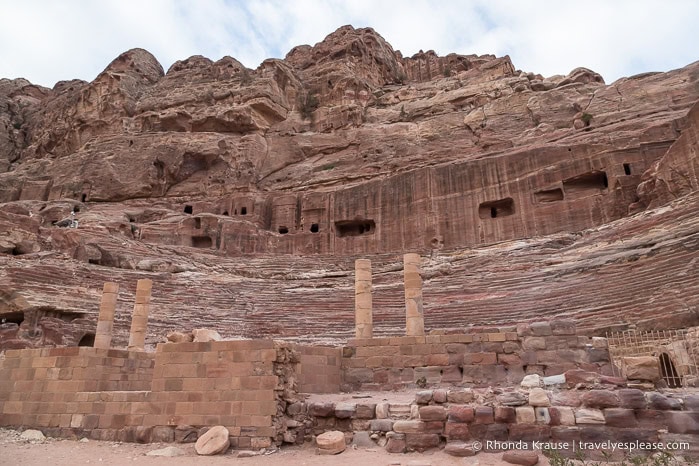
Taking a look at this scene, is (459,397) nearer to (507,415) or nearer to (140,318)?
(507,415)

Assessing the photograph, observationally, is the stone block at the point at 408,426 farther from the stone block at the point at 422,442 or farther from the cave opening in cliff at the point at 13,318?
the cave opening in cliff at the point at 13,318

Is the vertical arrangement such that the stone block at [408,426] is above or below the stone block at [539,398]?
below

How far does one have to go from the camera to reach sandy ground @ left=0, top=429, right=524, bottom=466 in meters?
5.76

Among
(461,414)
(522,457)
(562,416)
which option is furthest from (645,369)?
(461,414)

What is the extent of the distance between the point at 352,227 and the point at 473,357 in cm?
2001

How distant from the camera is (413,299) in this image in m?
13.0

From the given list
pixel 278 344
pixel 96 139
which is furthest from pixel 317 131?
pixel 278 344

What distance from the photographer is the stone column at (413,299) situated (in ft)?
41.8

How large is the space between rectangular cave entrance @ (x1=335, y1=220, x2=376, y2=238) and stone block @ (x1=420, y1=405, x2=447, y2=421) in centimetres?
2203

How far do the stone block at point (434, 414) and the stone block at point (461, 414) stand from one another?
0.26 ft

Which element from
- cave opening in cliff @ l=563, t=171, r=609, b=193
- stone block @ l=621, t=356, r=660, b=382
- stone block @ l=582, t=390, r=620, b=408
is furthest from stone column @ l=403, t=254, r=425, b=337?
cave opening in cliff @ l=563, t=171, r=609, b=193

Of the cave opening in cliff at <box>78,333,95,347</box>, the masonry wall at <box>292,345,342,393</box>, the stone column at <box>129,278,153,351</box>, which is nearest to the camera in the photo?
the masonry wall at <box>292,345,342,393</box>

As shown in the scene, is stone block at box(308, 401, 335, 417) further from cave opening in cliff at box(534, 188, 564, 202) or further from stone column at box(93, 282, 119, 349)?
cave opening in cliff at box(534, 188, 564, 202)

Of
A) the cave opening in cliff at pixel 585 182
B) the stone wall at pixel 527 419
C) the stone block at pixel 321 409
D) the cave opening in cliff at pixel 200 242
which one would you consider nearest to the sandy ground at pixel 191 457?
the stone wall at pixel 527 419
